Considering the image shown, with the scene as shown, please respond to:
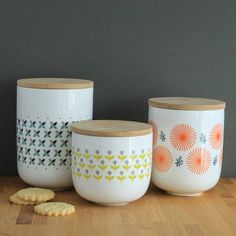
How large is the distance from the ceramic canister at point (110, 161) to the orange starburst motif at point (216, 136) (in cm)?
18

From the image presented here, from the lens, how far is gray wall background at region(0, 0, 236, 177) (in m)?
1.72

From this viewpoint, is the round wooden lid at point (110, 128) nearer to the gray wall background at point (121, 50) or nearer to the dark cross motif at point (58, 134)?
the dark cross motif at point (58, 134)

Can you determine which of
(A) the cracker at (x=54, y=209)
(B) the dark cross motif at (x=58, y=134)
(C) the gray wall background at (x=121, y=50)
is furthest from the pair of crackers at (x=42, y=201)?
(C) the gray wall background at (x=121, y=50)

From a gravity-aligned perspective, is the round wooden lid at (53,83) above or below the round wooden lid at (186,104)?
above

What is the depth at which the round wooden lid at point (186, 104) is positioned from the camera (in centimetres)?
155

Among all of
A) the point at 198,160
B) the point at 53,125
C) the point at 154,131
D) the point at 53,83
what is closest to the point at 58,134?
the point at 53,125

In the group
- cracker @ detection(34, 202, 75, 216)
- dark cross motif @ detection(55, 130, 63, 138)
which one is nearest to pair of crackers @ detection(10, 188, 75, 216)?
cracker @ detection(34, 202, 75, 216)

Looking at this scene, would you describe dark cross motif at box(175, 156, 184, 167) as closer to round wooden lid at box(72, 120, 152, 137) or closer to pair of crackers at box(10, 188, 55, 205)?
round wooden lid at box(72, 120, 152, 137)

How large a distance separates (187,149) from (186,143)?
0.02m

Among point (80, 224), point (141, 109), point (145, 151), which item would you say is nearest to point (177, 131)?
point (145, 151)

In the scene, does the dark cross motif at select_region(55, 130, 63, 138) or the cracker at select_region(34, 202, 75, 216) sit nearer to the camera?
the cracker at select_region(34, 202, 75, 216)

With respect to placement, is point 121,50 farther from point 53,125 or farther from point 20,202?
point 20,202

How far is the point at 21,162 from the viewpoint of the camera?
64.5 inches

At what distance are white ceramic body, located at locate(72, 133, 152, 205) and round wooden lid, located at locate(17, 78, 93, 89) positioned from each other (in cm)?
15
